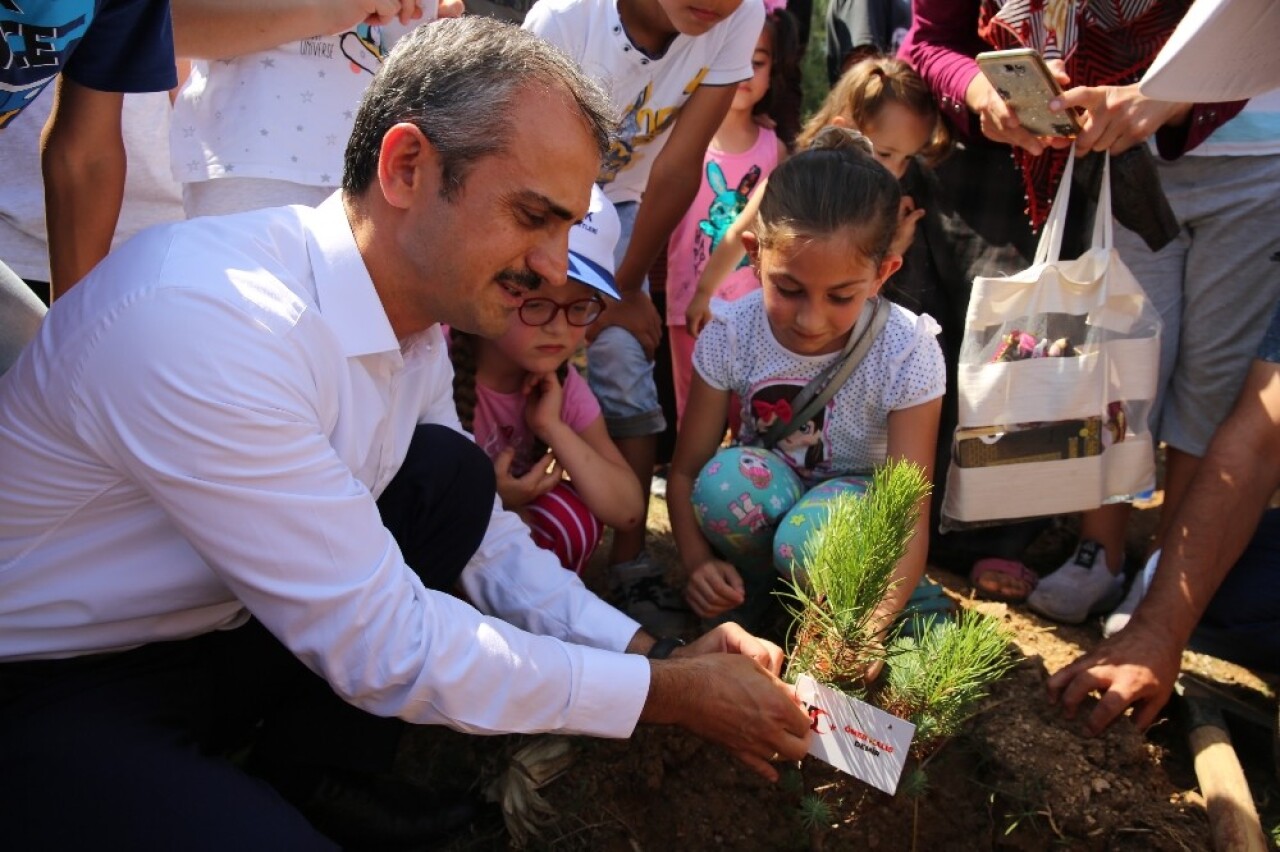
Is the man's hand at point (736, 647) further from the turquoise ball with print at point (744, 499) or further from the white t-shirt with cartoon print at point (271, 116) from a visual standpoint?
the white t-shirt with cartoon print at point (271, 116)

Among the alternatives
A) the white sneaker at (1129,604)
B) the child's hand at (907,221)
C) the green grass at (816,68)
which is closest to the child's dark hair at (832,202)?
the child's hand at (907,221)

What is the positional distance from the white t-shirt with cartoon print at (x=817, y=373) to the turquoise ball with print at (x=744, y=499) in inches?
5.2

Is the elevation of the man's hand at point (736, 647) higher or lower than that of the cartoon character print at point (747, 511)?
higher

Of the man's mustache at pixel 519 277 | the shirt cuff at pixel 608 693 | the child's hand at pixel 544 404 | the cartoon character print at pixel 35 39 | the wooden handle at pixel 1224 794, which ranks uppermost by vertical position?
the cartoon character print at pixel 35 39

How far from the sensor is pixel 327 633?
1664 mm

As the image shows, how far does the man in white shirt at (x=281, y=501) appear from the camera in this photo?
1.60m

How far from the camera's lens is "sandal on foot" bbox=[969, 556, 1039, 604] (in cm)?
336

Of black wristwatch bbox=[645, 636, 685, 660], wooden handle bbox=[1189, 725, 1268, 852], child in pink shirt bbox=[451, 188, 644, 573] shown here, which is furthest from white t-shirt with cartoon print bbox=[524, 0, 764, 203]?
wooden handle bbox=[1189, 725, 1268, 852]

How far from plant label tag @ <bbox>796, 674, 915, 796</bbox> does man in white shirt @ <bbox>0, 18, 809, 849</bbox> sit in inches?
1.8

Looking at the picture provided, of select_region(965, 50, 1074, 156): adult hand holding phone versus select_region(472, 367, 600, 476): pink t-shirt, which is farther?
select_region(472, 367, 600, 476): pink t-shirt

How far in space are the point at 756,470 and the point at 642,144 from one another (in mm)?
1299

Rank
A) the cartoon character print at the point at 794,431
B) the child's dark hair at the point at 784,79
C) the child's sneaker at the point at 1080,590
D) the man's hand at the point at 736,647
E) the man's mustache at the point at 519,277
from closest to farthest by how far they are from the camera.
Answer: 1. the man's mustache at the point at 519,277
2. the man's hand at the point at 736,647
3. the cartoon character print at the point at 794,431
4. the child's sneaker at the point at 1080,590
5. the child's dark hair at the point at 784,79

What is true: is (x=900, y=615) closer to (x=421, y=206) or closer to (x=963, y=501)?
(x=963, y=501)

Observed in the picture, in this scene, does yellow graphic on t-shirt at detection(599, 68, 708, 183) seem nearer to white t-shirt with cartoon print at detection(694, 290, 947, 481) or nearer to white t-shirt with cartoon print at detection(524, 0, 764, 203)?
white t-shirt with cartoon print at detection(524, 0, 764, 203)
